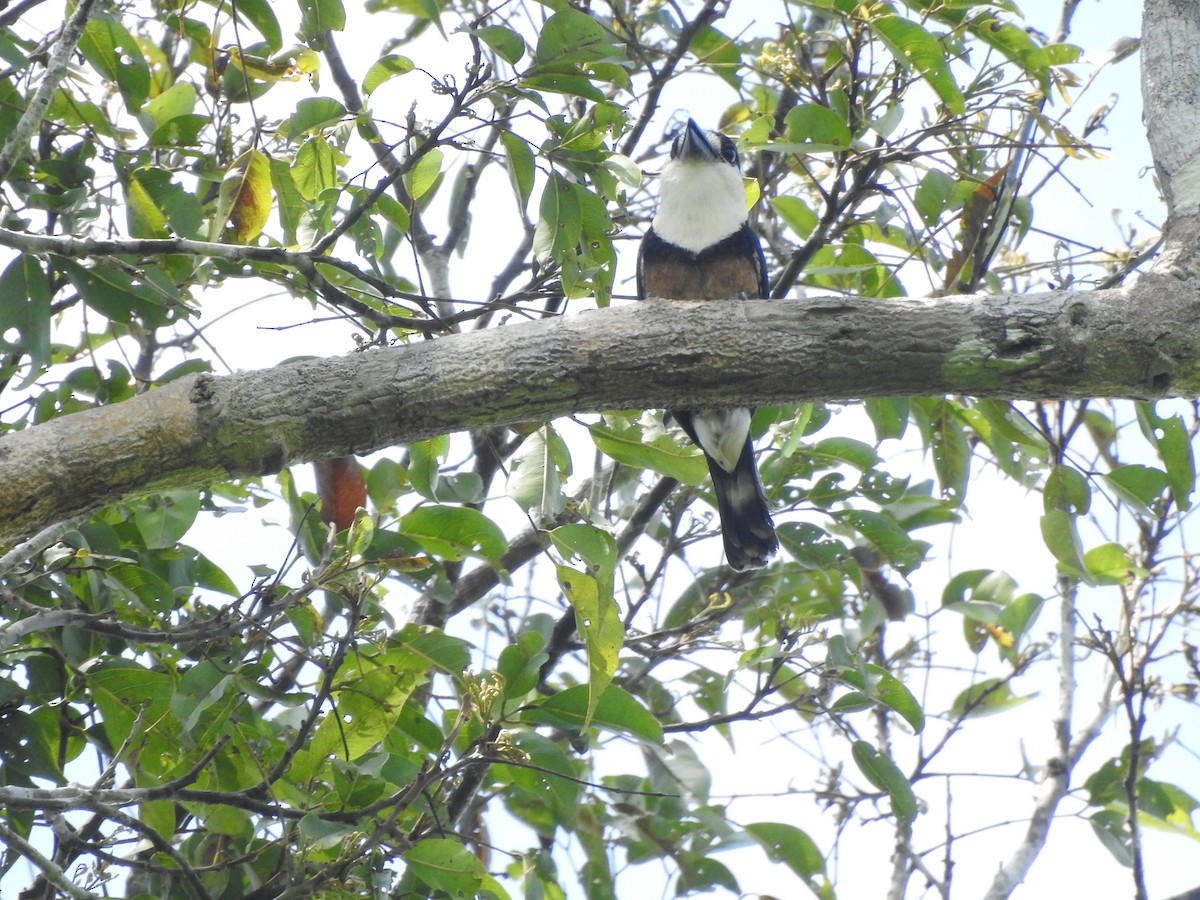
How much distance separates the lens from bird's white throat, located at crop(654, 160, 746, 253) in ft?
13.3

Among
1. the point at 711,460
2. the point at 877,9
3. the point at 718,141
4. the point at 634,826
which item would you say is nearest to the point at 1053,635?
the point at 711,460

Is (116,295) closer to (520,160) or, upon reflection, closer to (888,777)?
(520,160)

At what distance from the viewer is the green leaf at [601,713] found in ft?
8.12

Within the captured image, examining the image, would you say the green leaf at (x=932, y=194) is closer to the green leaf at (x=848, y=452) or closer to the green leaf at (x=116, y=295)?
the green leaf at (x=848, y=452)

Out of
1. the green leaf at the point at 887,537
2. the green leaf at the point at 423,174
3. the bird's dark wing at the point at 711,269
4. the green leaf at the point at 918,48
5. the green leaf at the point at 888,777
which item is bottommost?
the green leaf at the point at 888,777

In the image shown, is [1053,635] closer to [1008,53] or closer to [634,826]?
[634,826]

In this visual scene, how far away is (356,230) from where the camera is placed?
2.87 m

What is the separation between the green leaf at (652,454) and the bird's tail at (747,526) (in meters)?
0.96

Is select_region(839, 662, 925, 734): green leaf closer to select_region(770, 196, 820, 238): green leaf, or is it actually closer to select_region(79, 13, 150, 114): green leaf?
select_region(770, 196, 820, 238): green leaf

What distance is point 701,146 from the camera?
14.2 ft

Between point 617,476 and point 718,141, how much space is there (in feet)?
4.92

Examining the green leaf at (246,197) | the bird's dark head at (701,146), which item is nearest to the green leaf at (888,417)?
the bird's dark head at (701,146)

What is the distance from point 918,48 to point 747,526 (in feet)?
5.21

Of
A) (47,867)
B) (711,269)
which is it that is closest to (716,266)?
(711,269)
